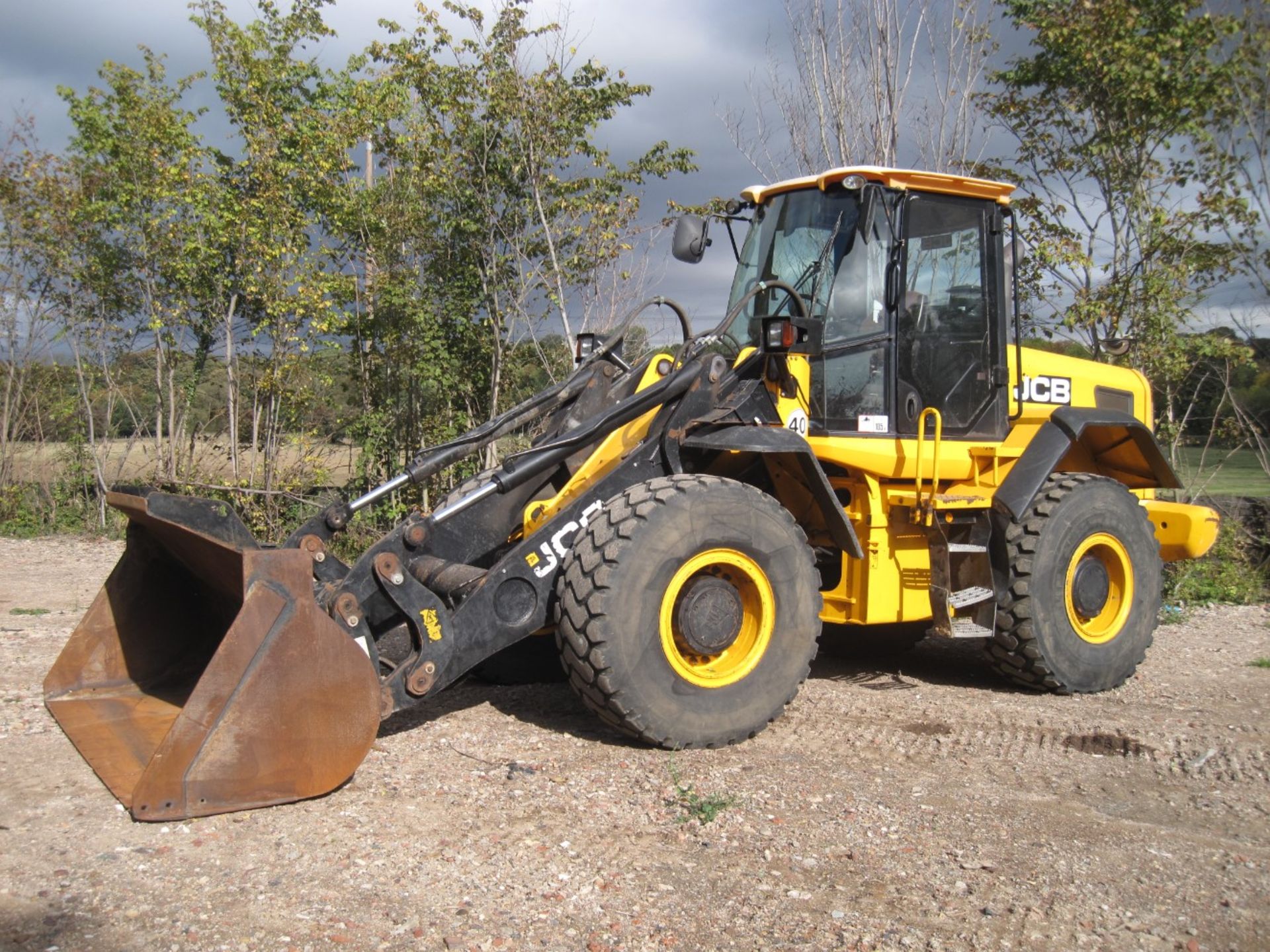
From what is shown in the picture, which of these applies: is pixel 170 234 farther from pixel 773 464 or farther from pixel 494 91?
pixel 773 464

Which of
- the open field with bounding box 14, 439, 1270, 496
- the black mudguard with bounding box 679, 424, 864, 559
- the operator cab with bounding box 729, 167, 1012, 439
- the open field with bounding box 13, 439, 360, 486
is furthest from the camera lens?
the open field with bounding box 13, 439, 360, 486

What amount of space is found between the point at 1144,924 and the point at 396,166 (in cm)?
1102

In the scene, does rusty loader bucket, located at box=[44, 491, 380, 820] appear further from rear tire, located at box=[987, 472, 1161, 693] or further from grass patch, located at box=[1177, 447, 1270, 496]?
grass patch, located at box=[1177, 447, 1270, 496]

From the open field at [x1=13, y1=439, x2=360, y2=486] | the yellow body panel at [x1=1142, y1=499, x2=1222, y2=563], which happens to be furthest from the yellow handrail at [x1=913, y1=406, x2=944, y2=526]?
the open field at [x1=13, y1=439, x2=360, y2=486]

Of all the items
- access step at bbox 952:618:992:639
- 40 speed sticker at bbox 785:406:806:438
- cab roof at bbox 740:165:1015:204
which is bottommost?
access step at bbox 952:618:992:639

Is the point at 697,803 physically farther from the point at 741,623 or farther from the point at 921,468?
the point at 921,468

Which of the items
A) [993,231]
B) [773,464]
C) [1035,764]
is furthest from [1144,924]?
[993,231]

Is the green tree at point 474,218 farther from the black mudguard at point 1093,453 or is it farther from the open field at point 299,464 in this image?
the black mudguard at point 1093,453

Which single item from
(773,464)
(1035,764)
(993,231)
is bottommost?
(1035,764)

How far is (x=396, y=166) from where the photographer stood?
1222cm

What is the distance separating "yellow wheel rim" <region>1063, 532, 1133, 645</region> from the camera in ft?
20.8

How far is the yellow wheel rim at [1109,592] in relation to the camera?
20.8 feet

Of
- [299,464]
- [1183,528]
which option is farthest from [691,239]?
[299,464]

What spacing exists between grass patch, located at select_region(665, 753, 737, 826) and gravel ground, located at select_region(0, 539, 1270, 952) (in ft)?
0.05
